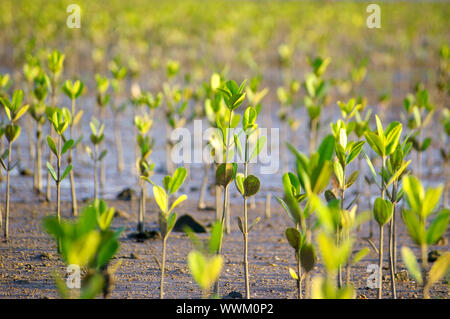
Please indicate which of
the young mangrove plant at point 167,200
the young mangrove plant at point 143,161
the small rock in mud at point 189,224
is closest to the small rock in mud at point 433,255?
the small rock in mud at point 189,224

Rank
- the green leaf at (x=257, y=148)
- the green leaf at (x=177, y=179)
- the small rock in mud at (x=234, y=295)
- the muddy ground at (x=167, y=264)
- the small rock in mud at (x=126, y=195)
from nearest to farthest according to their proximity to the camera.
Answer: the green leaf at (x=177, y=179)
the green leaf at (x=257, y=148)
the small rock in mud at (x=234, y=295)
the muddy ground at (x=167, y=264)
the small rock in mud at (x=126, y=195)

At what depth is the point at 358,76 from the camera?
6.89m

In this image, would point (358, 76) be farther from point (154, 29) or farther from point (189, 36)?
point (154, 29)

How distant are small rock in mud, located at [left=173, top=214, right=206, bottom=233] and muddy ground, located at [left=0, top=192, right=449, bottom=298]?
0.24 feet

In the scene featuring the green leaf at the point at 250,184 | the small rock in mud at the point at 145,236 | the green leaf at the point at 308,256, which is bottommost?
the small rock in mud at the point at 145,236

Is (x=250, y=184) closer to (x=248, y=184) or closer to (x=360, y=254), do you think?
(x=248, y=184)

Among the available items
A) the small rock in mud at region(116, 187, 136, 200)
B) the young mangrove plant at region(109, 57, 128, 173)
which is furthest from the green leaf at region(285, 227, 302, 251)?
the young mangrove plant at region(109, 57, 128, 173)

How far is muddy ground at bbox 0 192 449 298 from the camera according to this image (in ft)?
10.8

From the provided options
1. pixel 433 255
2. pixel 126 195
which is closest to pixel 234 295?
pixel 433 255

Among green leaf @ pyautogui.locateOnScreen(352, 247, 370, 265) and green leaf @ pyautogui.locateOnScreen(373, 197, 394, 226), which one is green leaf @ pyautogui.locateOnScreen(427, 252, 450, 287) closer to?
green leaf @ pyautogui.locateOnScreen(352, 247, 370, 265)

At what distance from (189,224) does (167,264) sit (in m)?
0.83

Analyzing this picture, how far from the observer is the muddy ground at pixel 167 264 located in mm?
3307

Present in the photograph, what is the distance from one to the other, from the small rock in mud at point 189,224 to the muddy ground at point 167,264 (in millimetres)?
73

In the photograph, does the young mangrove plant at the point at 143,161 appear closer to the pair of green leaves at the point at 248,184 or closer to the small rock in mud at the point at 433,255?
the pair of green leaves at the point at 248,184
